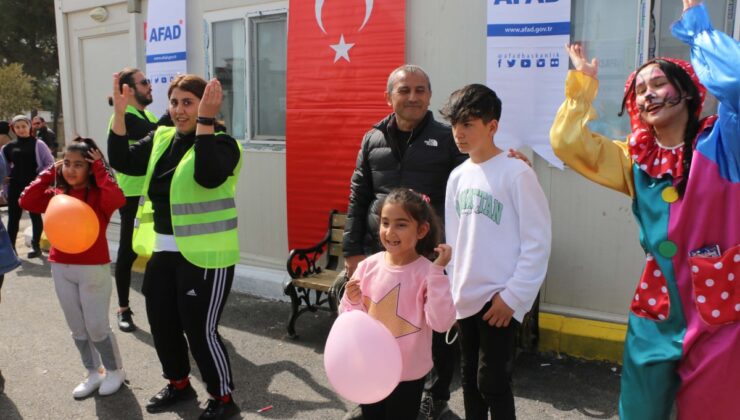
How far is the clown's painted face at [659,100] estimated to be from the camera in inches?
84.5

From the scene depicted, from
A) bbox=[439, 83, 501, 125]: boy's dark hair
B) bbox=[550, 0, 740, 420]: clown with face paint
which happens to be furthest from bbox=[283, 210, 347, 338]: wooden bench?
bbox=[550, 0, 740, 420]: clown with face paint

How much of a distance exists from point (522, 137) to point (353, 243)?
Answer: 1709mm

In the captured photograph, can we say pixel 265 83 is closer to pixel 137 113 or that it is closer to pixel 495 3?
pixel 137 113

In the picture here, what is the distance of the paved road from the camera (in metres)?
3.71

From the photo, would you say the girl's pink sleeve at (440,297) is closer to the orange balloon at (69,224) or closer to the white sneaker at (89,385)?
the orange balloon at (69,224)

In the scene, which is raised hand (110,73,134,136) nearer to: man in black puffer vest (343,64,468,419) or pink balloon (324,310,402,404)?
man in black puffer vest (343,64,468,419)

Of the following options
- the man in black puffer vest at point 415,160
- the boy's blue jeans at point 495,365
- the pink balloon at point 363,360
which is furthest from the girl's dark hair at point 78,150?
the boy's blue jeans at point 495,365

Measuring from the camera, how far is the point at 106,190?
12.4 ft

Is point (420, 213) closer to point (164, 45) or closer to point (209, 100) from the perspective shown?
point (209, 100)

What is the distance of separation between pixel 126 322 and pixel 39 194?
1686 millimetres

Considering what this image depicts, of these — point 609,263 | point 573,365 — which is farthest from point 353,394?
point 609,263

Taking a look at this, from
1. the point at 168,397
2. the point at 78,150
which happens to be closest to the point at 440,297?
the point at 168,397

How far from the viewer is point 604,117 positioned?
4.46 meters

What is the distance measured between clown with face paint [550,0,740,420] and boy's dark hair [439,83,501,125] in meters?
0.39
